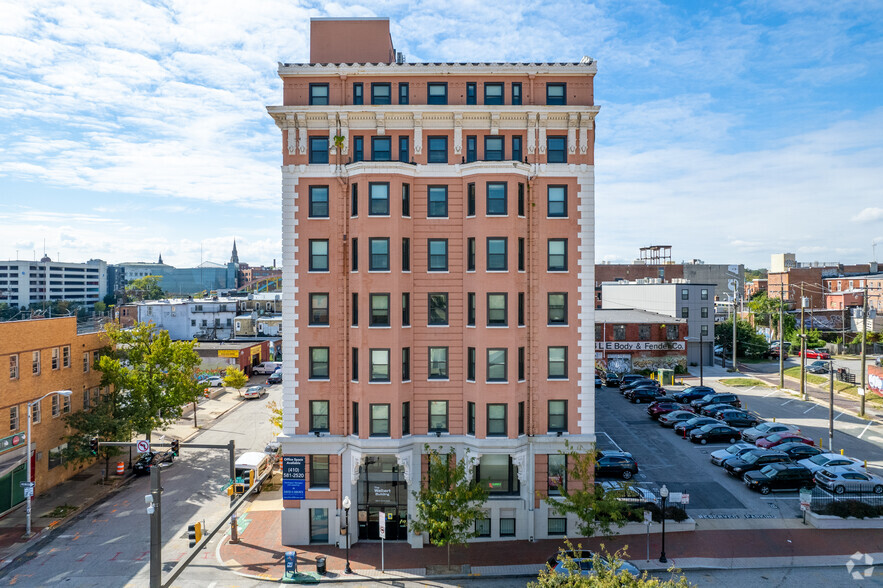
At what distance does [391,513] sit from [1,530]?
74.9ft

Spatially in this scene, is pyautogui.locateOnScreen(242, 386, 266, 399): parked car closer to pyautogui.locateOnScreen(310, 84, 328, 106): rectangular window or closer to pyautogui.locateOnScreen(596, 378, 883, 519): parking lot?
pyautogui.locateOnScreen(596, 378, 883, 519): parking lot

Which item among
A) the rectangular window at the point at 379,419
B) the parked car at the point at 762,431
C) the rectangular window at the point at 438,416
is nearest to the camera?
the rectangular window at the point at 379,419

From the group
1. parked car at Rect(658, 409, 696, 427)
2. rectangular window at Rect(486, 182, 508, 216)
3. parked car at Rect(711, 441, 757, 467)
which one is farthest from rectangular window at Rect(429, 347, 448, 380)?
parked car at Rect(658, 409, 696, 427)

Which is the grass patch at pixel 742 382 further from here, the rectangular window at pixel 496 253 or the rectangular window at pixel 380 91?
the rectangular window at pixel 380 91

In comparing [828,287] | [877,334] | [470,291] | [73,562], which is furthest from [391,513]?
[828,287]

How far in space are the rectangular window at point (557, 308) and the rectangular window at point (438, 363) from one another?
6205 mm

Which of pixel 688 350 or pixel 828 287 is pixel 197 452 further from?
pixel 828 287

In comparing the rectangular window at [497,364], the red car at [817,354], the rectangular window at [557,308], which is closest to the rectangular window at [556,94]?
the rectangular window at [557,308]

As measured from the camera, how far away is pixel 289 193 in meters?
28.2

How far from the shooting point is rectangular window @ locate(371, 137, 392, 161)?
28719mm

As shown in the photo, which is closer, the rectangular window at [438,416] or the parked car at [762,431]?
the rectangular window at [438,416]

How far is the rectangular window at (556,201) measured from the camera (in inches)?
1126

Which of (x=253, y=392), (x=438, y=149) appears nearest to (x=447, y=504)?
(x=438, y=149)

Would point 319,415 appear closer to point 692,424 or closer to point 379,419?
point 379,419
